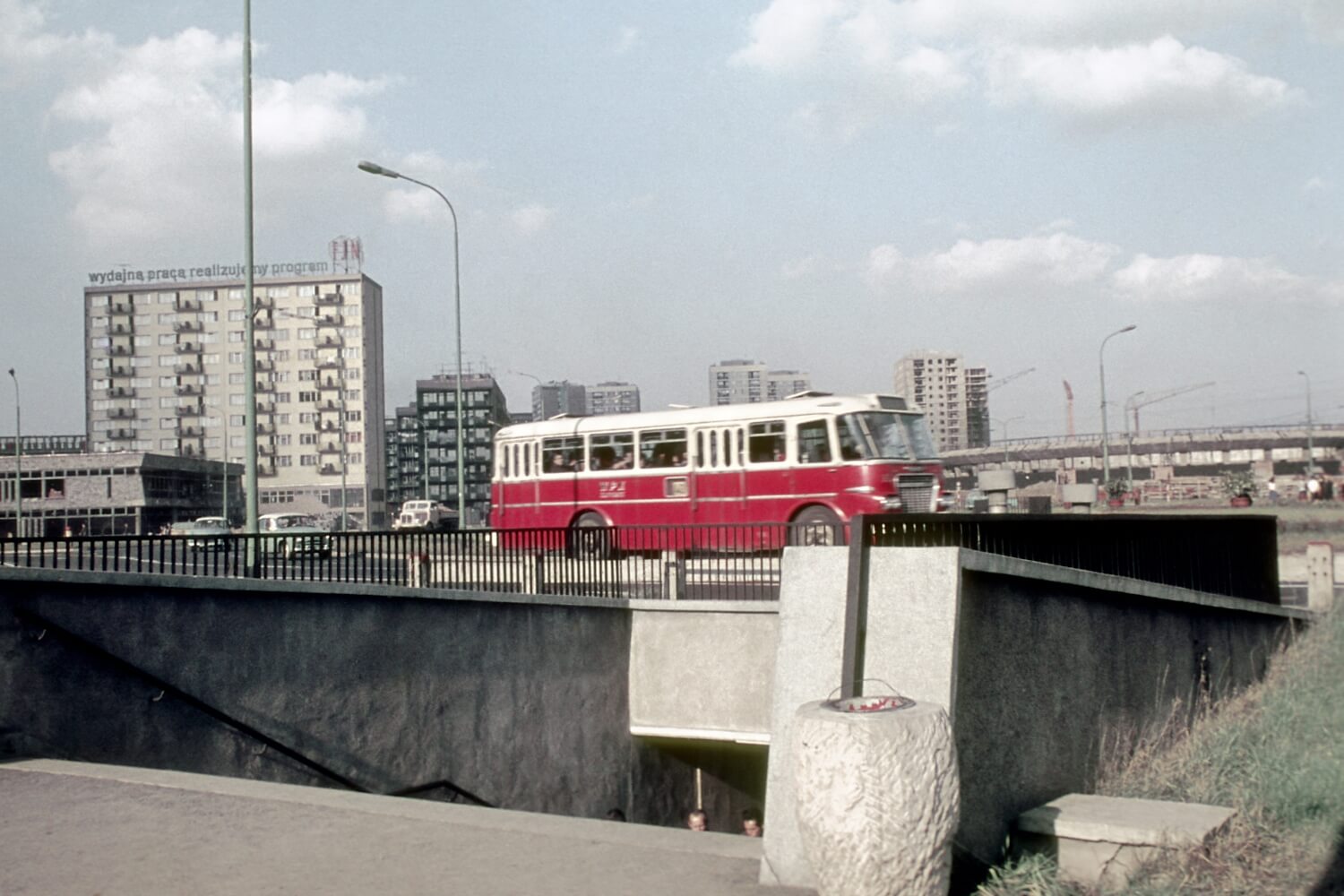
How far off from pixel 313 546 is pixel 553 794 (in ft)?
14.2

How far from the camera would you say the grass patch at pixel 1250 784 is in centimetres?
680

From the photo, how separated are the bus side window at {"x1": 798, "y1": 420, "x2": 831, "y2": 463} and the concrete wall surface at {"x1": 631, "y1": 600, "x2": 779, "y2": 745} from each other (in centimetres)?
734

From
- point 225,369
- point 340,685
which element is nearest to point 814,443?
point 340,685

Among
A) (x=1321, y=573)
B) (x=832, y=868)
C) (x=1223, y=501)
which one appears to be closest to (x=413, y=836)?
(x=832, y=868)

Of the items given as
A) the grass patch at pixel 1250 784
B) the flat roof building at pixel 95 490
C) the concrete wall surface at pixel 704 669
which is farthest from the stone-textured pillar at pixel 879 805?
the flat roof building at pixel 95 490

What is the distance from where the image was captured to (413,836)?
7305 millimetres

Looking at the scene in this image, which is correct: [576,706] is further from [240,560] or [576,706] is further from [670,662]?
[240,560]

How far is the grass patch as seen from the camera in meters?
6.80

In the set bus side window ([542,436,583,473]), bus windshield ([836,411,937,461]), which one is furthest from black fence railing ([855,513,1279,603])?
bus side window ([542,436,583,473])

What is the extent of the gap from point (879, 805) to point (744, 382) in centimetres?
18050

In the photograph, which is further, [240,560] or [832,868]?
[240,560]

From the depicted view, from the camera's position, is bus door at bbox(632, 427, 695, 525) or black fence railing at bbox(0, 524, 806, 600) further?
bus door at bbox(632, 427, 695, 525)

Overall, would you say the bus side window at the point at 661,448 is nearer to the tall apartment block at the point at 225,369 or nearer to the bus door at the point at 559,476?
the bus door at the point at 559,476

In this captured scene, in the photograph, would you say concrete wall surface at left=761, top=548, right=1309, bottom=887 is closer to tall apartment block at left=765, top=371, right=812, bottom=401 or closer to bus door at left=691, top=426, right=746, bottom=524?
bus door at left=691, top=426, right=746, bottom=524
